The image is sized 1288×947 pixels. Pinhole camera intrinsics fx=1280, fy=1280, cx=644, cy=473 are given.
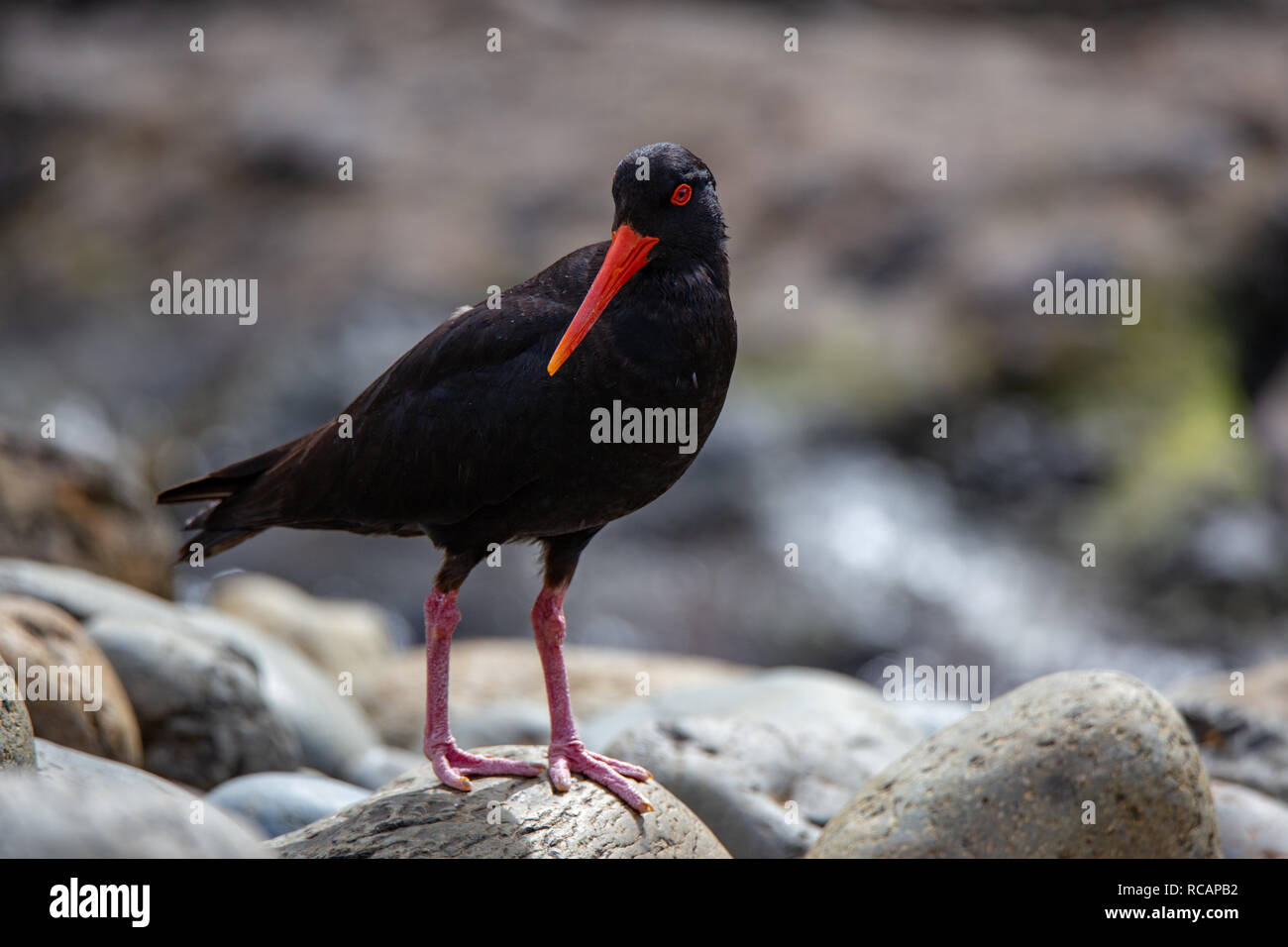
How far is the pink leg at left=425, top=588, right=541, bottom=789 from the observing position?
193 inches

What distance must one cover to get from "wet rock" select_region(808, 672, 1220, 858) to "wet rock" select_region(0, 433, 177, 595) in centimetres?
517

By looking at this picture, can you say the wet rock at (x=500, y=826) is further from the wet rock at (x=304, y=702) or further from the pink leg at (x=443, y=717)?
the wet rock at (x=304, y=702)

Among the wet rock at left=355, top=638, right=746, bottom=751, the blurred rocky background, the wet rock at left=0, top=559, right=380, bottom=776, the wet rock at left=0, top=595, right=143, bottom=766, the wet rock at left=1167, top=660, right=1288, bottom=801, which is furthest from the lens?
the blurred rocky background

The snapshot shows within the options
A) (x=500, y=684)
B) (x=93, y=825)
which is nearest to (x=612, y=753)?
(x=93, y=825)

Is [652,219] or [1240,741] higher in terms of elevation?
[652,219]

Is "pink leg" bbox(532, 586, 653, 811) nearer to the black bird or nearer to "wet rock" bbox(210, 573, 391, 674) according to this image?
the black bird

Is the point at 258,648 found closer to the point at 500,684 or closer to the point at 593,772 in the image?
the point at 500,684

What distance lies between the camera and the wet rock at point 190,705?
6289 millimetres

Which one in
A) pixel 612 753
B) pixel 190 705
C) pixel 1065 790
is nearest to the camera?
pixel 1065 790

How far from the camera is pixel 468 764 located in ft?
16.1

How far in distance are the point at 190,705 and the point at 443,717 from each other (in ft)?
6.90

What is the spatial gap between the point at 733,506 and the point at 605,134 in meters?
6.83

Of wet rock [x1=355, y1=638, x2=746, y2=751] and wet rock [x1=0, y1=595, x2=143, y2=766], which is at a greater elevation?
wet rock [x1=0, y1=595, x2=143, y2=766]

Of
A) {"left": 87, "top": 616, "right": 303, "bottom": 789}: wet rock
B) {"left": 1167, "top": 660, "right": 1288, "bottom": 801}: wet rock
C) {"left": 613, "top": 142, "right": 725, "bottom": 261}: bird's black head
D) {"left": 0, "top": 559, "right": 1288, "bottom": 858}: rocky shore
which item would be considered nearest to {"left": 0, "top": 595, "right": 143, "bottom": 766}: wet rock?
{"left": 0, "top": 559, "right": 1288, "bottom": 858}: rocky shore
